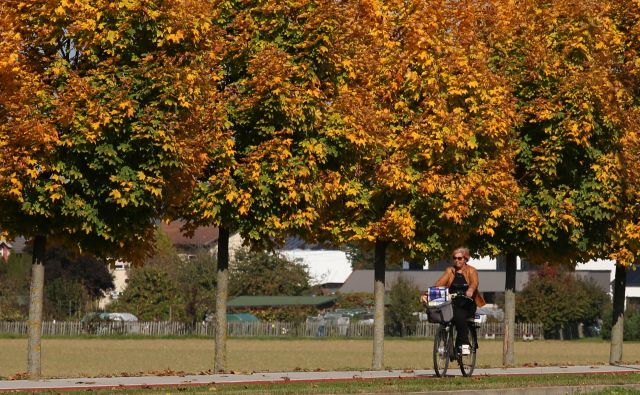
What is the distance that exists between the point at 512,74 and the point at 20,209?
45.6 ft

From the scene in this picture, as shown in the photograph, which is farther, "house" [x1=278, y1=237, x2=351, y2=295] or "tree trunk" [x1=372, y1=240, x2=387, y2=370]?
"house" [x1=278, y1=237, x2=351, y2=295]

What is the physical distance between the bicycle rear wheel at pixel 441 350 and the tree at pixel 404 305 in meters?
66.1

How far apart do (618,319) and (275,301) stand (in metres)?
71.6

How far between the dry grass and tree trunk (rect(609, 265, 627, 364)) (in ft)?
3.83

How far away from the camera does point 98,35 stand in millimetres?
23766

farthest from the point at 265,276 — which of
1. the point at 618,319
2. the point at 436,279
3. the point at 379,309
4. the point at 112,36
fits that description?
the point at 112,36

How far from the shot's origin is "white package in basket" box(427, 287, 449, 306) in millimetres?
21031

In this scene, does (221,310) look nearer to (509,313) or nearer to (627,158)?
(509,313)

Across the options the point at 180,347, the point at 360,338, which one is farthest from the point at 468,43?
the point at 360,338

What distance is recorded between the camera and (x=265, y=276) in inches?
4348

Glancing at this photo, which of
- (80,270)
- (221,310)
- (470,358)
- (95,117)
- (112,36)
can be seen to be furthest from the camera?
(80,270)

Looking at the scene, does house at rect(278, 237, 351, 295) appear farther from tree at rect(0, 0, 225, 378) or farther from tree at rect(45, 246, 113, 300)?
tree at rect(0, 0, 225, 378)

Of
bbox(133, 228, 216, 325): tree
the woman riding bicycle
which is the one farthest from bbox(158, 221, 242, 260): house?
the woman riding bicycle

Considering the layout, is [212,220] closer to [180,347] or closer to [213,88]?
[213,88]
